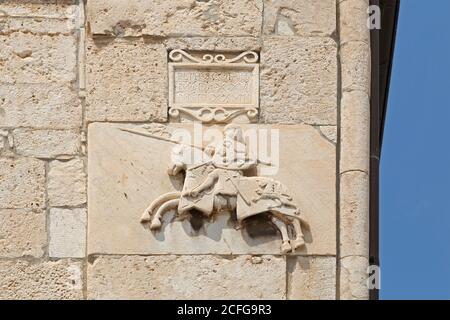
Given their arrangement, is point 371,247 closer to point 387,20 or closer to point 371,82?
point 371,82

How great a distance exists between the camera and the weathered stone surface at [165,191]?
11.3m

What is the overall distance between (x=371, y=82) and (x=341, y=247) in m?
0.90

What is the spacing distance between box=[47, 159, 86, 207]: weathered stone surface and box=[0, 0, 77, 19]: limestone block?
725 mm

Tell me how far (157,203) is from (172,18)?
2.96ft

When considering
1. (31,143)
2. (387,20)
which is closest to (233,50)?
(31,143)

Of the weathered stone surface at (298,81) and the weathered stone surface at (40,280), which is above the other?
the weathered stone surface at (298,81)

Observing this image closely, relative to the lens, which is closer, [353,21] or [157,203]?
[157,203]

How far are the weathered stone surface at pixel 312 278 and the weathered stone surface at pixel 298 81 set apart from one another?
648mm

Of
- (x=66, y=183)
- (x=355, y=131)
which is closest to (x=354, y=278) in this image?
(x=355, y=131)

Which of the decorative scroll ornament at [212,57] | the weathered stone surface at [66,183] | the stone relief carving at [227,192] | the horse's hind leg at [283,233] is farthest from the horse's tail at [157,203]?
the decorative scroll ornament at [212,57]

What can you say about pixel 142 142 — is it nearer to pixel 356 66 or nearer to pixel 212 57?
pixel 212 57

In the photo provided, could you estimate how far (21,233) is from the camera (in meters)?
11.4

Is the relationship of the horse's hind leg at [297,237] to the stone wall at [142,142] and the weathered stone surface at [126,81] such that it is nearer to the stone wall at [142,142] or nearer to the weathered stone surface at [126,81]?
the stone wall at [142,142]

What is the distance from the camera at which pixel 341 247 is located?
11.3 meters
